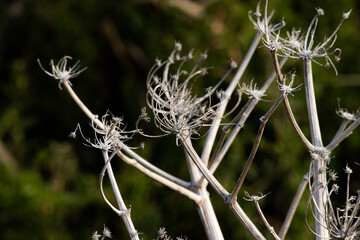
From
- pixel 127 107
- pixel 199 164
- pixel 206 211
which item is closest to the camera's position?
pixel 199 164

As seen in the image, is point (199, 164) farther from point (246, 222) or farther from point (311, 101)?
point (311, 101)

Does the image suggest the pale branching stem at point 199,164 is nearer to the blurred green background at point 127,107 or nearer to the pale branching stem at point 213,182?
the pale branching stem at point 213,182

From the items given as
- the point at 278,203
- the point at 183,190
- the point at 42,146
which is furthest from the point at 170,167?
the point at 183,190

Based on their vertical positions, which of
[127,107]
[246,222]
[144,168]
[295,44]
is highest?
[127,107]

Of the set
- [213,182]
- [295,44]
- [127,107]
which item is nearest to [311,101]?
[295,44]

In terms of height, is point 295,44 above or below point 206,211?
above

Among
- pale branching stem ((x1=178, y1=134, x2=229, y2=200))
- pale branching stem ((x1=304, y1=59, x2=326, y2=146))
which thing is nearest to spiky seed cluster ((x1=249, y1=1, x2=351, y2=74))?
pale branching stem ((x1=304, y1=59, x2=326, y2=146))

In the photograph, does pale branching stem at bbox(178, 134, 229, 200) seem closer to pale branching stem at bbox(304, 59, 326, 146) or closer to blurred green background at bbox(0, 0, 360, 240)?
pale branching stem at bbox(304, 59, 326, 146)

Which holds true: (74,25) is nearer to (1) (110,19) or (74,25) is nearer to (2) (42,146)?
(1) (110,19)
